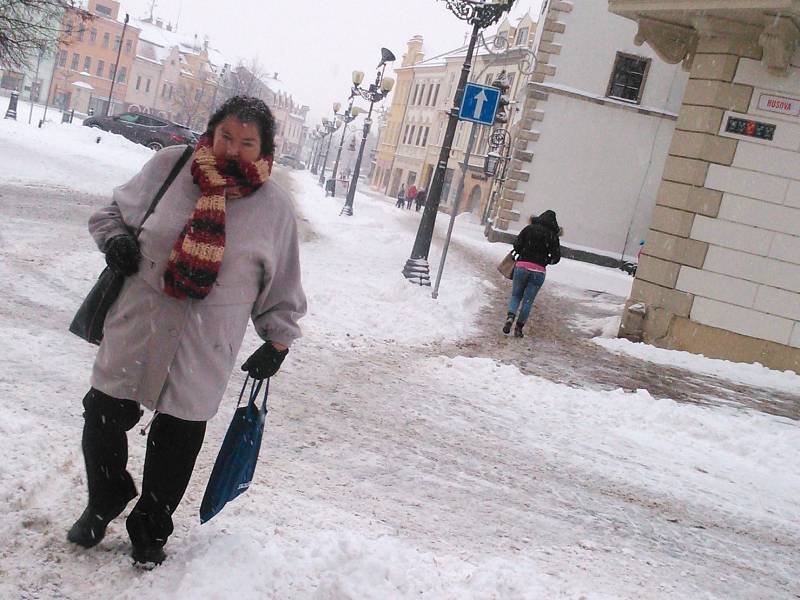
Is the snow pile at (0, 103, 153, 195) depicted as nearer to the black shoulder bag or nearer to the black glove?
the black shoulder bag

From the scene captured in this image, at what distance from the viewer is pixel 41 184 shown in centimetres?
1596

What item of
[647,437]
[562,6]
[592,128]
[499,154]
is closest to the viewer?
[647,437]

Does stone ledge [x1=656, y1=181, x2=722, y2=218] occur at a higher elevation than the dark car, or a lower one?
higher

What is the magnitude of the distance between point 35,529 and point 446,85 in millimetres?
59109

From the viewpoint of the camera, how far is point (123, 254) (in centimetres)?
291

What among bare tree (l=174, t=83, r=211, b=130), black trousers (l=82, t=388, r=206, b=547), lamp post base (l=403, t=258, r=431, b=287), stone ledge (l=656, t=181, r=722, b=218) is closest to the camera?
black trousers (l=82, t=388, r=206, b=547)

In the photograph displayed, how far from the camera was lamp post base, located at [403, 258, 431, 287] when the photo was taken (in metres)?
12.4

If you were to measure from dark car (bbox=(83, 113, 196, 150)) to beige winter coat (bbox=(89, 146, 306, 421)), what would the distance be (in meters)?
32.0

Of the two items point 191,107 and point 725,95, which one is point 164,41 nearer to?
point 191,107

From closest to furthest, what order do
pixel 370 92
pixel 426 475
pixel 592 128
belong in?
1. pixel 426 475
2. pixel 592 128
3. pixel 370 92

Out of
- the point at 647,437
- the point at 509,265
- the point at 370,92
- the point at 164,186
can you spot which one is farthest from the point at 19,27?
the point at 164,186

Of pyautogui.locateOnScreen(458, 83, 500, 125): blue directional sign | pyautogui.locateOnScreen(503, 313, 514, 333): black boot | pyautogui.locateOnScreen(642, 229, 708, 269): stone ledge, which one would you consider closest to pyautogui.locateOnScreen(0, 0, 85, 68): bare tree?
pyautogui.locateOnScreen(458, 83, 500, 125): blue directional sign

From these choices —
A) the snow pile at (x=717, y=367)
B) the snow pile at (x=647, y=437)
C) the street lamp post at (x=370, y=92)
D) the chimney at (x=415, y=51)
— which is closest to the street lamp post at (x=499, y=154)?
the street lamp post at (x=370, y=92)

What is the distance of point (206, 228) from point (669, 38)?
10.7 m
